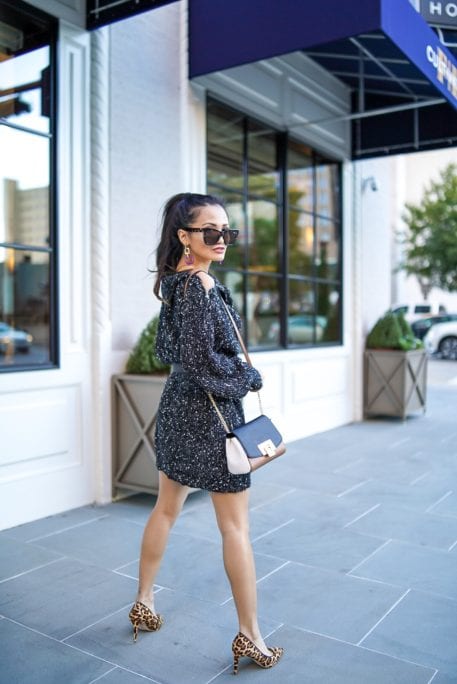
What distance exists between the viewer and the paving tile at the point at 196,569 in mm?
2980

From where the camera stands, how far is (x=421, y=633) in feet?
8.42

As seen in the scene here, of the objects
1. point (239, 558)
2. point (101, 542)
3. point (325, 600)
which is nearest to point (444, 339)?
point (101, 542)

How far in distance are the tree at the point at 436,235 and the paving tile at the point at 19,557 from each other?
66.6 feet

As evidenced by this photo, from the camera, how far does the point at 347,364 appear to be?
7.81 m

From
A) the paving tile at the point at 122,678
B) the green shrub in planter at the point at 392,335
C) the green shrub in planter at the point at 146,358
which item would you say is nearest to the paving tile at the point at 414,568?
the paving tile at the point at 122,678

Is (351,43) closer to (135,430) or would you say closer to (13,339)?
(135,430)

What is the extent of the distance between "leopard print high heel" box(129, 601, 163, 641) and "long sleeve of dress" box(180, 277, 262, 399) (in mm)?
952

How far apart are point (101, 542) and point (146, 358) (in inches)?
49.9

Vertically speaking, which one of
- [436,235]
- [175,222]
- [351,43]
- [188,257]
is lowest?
[188,257]

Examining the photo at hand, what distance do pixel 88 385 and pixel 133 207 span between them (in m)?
1.32

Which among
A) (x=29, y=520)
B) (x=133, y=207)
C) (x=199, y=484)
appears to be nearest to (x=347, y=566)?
(x=199, y=484)

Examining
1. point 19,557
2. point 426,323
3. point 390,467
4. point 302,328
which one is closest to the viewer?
point 19,557

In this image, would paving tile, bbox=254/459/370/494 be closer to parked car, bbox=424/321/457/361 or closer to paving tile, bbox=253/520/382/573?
paving tile, bbox=253/520/382/573

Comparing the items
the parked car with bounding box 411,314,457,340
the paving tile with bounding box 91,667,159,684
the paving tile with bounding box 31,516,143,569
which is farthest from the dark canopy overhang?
the parked car with bounding box 411,314,457,340
